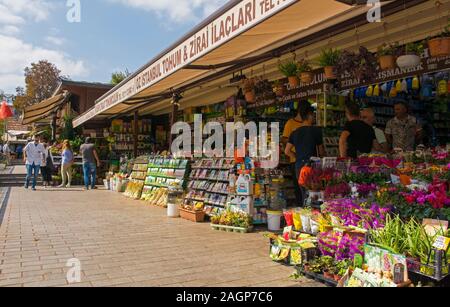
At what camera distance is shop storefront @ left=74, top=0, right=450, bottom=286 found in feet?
10.9

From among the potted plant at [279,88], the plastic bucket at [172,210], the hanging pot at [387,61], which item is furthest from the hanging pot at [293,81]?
the plastic bucket at [172,210]

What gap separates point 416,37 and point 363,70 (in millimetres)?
1263

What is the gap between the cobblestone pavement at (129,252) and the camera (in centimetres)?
364

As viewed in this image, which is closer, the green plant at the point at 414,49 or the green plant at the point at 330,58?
the green plant at the point at 414,49

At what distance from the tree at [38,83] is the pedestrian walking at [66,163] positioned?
2795 cm

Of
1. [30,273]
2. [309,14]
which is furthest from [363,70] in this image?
[30,273]

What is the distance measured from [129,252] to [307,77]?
156 inches

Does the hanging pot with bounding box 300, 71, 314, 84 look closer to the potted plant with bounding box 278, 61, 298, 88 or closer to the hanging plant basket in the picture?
the potted plant with bounding box 278, 61, 298, 88

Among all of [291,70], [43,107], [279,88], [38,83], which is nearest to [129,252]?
[291,70]

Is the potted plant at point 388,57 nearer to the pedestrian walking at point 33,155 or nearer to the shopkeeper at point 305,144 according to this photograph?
the shopkeeper at point 305,144

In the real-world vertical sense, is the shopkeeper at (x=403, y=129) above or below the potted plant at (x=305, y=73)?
below

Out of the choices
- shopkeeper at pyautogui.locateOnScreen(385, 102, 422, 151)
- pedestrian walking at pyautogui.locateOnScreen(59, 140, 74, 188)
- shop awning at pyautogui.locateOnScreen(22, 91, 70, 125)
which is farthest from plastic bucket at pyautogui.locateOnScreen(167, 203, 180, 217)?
shop awning at pyautogui.locateOnScreen(22, 91, 70, 125)

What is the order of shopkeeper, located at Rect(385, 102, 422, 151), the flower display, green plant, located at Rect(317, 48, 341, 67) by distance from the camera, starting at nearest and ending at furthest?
1. the flower display
2. green plant, located at Rect(317, 48, 341, 67)
3. shopkeeper, located at Rect(385, 102, 422, 151)

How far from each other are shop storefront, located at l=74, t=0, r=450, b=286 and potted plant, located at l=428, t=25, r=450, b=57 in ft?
0.04
